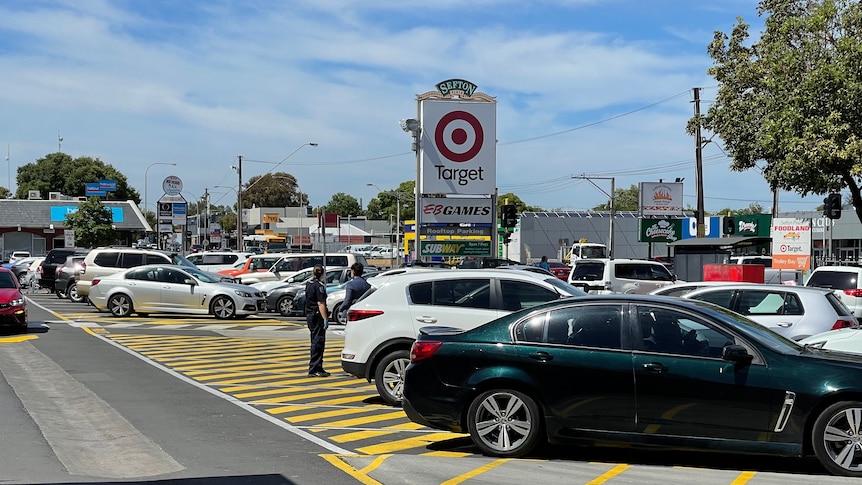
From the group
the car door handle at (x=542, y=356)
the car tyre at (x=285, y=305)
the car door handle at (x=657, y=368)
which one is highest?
the car door handle at (x=542, y=356)

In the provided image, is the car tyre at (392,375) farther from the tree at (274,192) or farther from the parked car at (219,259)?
the tree at (274,192)

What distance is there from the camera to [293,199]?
132375 millimetres

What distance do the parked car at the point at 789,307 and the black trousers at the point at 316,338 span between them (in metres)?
5.76

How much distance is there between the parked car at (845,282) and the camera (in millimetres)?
21891

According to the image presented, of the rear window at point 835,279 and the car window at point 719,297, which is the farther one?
the rear window at point 835,279

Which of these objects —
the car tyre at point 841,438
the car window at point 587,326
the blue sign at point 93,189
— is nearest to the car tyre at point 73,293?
the car window at point 587,326

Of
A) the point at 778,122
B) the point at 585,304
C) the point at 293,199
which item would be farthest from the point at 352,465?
the point at 293,199

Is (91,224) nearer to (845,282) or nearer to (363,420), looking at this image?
(845,282)

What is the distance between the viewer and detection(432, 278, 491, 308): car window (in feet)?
39.2

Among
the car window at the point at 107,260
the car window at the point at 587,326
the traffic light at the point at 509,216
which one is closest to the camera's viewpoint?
the car window at the point at 587,326

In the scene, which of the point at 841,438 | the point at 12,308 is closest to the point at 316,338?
the point at 841,438

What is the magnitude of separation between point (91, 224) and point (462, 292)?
62.3 meters

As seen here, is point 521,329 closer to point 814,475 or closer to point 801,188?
point 814,475

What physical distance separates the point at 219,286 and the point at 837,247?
50161mm
